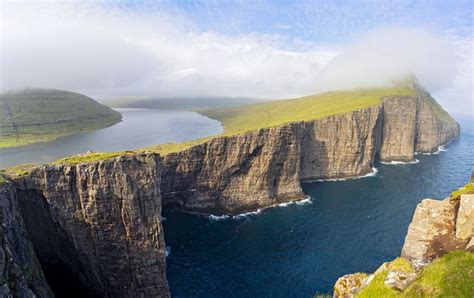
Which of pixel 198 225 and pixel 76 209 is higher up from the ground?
pixel 76 209

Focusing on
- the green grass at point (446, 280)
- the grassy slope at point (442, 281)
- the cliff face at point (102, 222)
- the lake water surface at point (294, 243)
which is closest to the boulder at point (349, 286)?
the grassy slope at point (442, 281)

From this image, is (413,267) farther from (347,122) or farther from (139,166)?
(347,122)

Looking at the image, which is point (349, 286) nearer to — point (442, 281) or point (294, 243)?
point (442, 281)

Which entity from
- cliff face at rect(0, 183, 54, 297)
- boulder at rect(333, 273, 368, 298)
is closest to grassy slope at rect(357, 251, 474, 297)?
boulder at rect(333, 273, 368, 298)

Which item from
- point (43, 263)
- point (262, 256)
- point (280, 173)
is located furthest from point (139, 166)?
point (280, 173)

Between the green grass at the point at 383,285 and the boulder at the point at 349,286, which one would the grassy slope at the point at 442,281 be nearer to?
the green grass at the point at 383,285

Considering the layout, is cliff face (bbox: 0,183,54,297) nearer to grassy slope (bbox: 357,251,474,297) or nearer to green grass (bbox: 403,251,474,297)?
grassy slope (bbox: 357,251,474,297)

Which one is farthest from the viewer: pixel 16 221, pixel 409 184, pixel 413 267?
pixel 409 184
